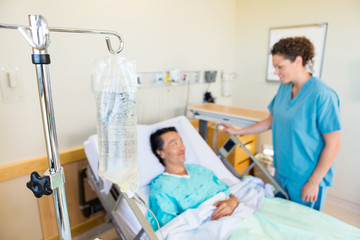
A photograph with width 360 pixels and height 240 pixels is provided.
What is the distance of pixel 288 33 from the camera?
8.54 feet

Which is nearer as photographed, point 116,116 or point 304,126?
point 116,116

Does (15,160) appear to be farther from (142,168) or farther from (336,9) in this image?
(336,9)

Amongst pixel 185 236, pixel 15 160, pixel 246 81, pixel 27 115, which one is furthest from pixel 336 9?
pixel 15 160

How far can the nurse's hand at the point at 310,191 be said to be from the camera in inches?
58.1

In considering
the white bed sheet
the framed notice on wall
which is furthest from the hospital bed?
the framed notice on wall

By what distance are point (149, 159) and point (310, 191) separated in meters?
1.07

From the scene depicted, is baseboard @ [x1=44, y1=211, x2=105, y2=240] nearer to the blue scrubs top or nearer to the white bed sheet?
the white bed sheet

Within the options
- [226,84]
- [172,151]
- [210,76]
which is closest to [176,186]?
[172,151]

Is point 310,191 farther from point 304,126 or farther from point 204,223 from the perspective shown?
point 204,223

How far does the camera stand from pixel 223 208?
1.34 metres

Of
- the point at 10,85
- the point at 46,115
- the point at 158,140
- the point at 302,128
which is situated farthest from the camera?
the point at 158,140

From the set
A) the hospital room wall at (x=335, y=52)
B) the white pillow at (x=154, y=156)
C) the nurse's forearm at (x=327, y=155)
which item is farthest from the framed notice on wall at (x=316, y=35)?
the white pillow at (x=154, y=156)

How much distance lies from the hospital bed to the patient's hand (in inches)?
4.1

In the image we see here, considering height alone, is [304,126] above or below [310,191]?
above
